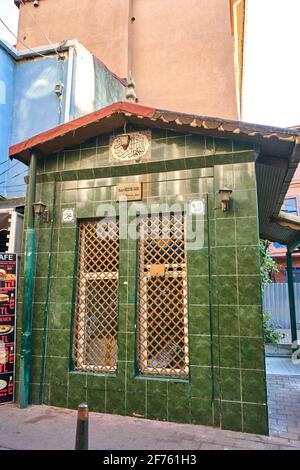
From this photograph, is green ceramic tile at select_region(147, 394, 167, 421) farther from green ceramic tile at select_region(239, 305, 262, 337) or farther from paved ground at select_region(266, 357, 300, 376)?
paved ground at select_region(266, 357, 300, 376)

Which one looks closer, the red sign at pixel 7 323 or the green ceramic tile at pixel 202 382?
the green ceramic tile at pixel 202 382

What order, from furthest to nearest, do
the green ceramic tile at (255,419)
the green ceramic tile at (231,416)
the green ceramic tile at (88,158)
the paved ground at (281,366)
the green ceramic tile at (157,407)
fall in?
the paved ground at (281,366) < the green ceramic tile at (88,158) < the green ceramic tile at (157,407) < the green ceramic tile at (231,416) < the green ceramic tile at (255,419)

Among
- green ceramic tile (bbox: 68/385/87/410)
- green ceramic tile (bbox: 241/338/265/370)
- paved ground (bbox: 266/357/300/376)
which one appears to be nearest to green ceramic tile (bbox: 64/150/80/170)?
Result: green ceramic tile (bbox: 68/385/87/410)

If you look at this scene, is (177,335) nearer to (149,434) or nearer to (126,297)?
(126,297)

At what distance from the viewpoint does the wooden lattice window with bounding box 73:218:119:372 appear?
5.74m

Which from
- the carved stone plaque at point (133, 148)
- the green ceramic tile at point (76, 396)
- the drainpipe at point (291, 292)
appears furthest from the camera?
the drainpipe at point (291, 292)

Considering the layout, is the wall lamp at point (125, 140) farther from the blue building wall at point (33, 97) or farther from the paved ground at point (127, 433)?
the blue building wall at point (33, 97)

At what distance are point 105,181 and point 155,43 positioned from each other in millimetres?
11752

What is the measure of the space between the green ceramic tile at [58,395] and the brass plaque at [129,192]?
128 inches

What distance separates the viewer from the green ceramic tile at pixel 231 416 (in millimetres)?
4648

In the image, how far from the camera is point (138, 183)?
229 inches

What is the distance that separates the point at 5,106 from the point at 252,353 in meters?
10.1

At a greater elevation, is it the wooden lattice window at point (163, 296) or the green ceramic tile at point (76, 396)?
the wooden lattice window at point (163, 296)

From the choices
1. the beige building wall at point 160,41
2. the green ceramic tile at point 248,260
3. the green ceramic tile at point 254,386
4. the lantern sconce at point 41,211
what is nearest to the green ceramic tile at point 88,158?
the lantern sconce at point 41,211
